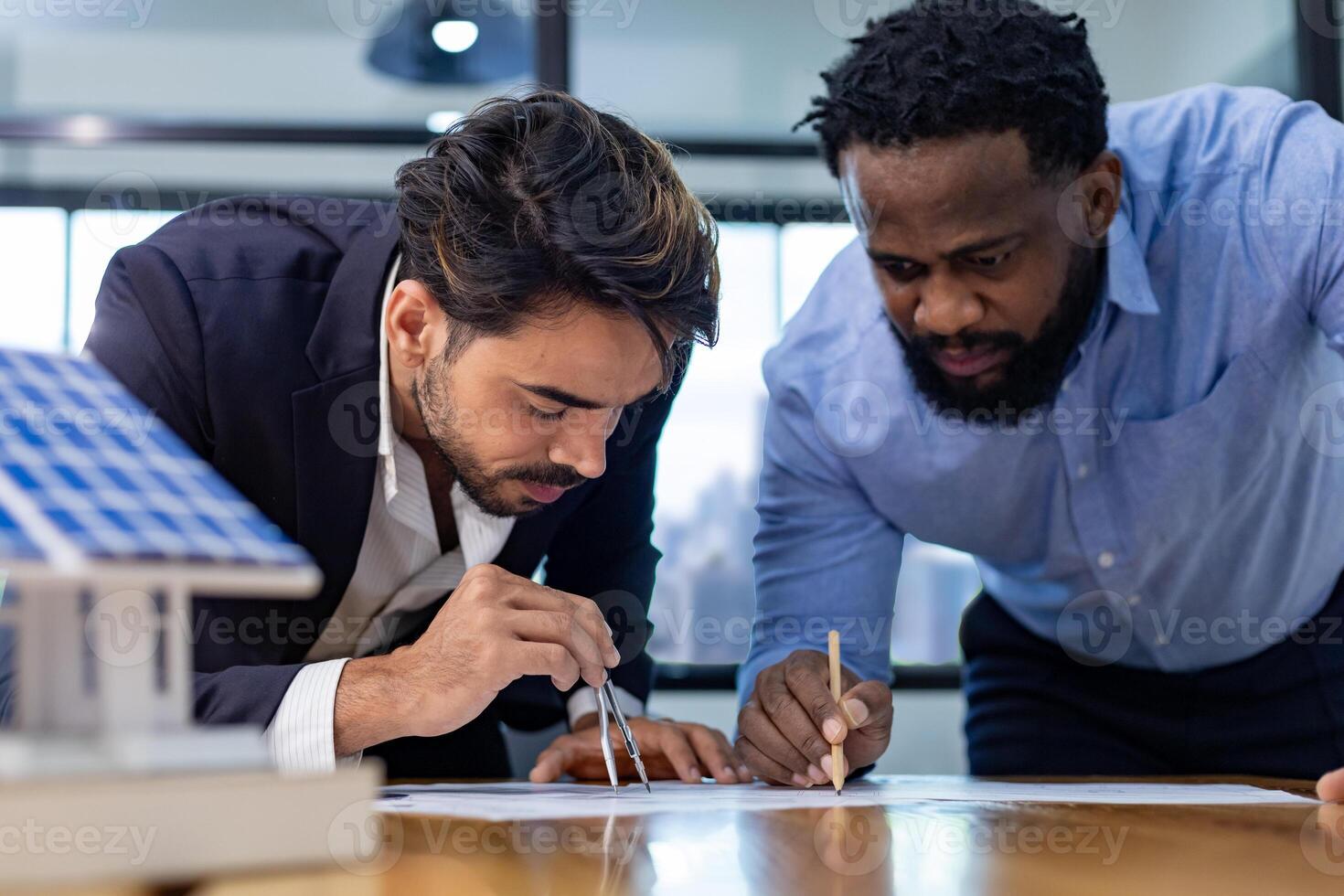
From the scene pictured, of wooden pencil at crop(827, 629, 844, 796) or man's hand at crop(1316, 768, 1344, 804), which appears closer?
man's hand at crop(1316, 768, 1344, 804)

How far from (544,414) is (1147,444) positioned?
0.85 meters

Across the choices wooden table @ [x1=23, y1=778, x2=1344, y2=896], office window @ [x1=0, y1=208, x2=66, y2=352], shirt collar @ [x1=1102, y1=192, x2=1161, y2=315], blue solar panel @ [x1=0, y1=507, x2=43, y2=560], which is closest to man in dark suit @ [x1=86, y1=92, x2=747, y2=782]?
wooden table @ [x1=23, y1=778, x2=1344, y2=896]

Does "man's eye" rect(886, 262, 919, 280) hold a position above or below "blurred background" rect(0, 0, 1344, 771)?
below

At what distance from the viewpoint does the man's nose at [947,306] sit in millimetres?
1507

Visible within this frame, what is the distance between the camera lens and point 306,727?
109 centimetres

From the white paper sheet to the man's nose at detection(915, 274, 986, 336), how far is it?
0.55m

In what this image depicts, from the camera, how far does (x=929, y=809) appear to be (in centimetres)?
103

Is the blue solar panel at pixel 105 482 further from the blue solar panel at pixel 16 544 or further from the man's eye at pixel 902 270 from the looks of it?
the man's eye at pixel 902 270

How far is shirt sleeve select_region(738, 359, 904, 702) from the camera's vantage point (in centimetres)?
172

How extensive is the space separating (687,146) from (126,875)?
2.99m

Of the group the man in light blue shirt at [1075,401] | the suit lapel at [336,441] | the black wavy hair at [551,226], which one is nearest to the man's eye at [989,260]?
the man in light blue shirt at [1075,401]

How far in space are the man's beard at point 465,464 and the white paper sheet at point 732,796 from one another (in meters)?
0.33

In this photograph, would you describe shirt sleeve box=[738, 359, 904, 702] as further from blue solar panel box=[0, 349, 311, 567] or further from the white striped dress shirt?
blue solar panel box=[0, 349, 311, 567]

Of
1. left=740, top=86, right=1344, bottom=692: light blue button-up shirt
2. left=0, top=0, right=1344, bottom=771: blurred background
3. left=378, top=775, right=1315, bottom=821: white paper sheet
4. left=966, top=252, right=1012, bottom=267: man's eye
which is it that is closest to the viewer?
left=378, top=775, right=1315, bottom=821: white paper sheet
